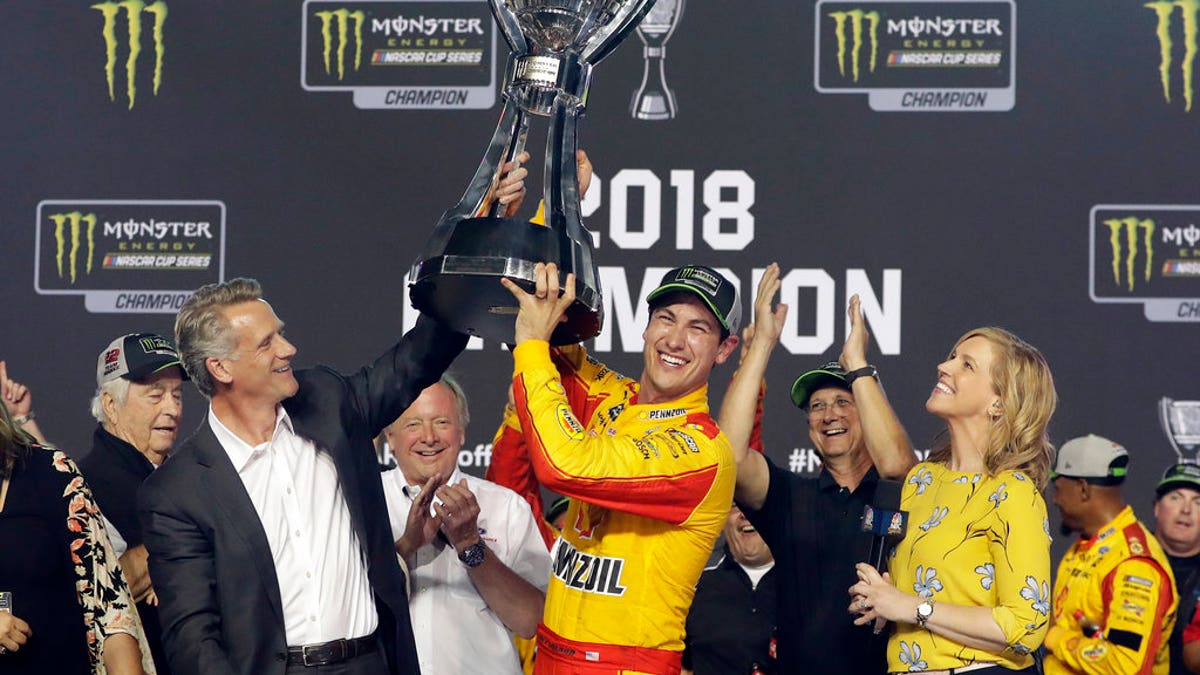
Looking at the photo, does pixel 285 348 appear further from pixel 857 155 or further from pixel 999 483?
pixel 857 155

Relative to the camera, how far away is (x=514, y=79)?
113 inches

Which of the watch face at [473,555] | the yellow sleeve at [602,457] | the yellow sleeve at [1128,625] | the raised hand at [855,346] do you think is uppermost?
the raised hand at [855,346]

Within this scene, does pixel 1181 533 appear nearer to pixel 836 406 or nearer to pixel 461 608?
pixel 836 406

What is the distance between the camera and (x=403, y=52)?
5309 millimetres

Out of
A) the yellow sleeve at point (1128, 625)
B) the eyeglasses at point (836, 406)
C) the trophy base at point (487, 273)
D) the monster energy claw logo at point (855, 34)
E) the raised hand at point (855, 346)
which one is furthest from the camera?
the monster energy claw logo at point (855, 34)

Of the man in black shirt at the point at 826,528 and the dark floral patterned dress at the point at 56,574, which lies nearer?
the dark floral patterned dress at the point at 56,574

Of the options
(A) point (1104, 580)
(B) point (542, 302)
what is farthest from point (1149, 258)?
(B) point (542, 302)

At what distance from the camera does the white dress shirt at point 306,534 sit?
2.79 metres

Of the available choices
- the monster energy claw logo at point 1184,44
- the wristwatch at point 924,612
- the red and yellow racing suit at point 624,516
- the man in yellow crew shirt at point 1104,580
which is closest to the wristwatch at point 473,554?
the red and yellow racing suit at point 624,516

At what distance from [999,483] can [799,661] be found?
0.84 metres

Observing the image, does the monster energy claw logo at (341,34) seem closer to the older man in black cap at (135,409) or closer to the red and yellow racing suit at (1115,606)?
the older man in black cap at (135,409)

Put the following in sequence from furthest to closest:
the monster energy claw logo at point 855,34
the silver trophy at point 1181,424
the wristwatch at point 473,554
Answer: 1. the monster energy claw logo at point 855,34
2. the silver trophy at point 1181,424
3. the wristwatch at point 473,554

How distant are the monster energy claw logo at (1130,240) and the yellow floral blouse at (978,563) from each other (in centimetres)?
238

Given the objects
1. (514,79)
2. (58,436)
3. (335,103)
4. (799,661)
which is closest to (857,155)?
(335,103)
